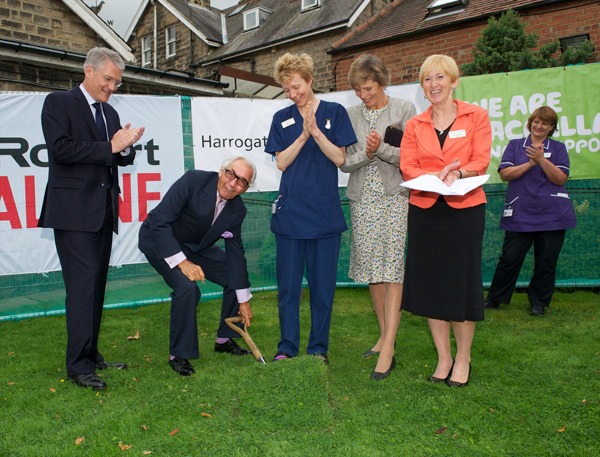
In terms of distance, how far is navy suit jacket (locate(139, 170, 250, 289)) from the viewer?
3.73 m

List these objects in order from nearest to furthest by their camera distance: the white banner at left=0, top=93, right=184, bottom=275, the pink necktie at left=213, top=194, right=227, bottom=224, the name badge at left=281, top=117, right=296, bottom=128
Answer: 1. the name badge at left=281, top=117, right=296, bottom=128
2. the pink necktie at left=213, top=194, right=227, bottom=224
3. the white banner at left=0, top=93, right=184, bottom=275

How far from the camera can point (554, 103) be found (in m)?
6.00

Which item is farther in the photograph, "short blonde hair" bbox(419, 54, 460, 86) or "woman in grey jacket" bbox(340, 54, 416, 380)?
"woman in grey jacket" bbox(340, 54, 416, 380)

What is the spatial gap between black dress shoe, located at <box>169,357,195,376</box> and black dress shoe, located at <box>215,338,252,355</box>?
1.60 feet

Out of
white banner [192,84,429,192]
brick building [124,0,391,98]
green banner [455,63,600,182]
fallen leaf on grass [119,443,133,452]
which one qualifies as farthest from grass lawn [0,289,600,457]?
brick building [124,0,391,98]

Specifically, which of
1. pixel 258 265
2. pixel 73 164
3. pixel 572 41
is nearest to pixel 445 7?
pixel 572 41

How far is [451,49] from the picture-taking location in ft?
47.7

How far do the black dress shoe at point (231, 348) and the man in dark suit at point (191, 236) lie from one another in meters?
0.46

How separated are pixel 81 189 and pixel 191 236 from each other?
0.82m

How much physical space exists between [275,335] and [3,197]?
118 inches

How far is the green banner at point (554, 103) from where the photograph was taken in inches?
232

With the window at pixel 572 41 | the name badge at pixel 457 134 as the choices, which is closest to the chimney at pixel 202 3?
the window at pixel 572 41

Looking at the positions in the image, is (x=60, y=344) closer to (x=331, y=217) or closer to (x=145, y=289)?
(x=145, y=289)

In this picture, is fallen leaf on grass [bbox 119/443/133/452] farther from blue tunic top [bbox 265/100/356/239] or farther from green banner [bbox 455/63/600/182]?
green banner [bbox 455/63/600/182]
